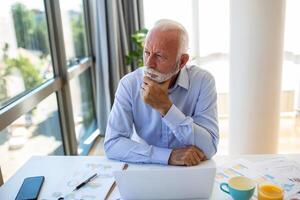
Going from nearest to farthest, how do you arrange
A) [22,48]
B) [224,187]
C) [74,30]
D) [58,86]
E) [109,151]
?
[224,187] < [109,151] < [22,48] < [58,86] < [74,30]

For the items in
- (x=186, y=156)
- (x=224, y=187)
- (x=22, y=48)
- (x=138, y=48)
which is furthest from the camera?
(x=138, y=48)

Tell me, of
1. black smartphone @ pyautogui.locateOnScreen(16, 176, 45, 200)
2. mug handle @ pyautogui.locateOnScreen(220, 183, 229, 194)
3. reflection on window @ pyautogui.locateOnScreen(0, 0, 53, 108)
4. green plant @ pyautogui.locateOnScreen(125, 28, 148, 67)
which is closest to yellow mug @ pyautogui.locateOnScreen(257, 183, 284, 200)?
mug handle @ pyautogui.locateOnScreen(220, 183, 229, 194)

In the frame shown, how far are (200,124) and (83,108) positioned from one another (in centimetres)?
229

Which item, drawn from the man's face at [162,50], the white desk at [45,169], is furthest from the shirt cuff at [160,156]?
the man's face at [162,50]

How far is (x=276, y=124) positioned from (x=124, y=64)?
5.97 ft

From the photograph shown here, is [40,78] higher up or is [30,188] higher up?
[40,78]

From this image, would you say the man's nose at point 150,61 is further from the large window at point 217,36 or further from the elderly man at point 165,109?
the large window at point 217,36

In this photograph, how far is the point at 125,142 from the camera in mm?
1294

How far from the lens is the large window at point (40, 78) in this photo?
1954mm

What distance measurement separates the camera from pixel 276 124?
8.22 ft

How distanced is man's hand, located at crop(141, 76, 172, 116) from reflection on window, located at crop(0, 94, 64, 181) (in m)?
1.07

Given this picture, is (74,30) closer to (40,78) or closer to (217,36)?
(40,78)

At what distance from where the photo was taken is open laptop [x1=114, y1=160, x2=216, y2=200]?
94cm

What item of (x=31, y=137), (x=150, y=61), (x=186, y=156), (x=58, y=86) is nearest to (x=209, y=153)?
(x=186, y=156)
